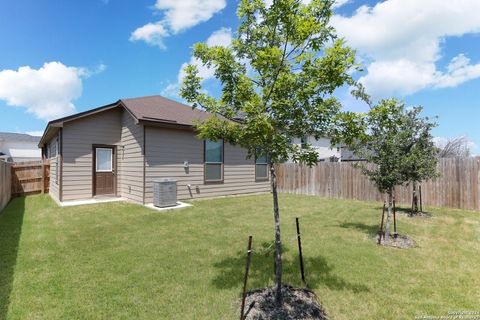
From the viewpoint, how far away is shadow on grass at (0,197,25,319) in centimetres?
320

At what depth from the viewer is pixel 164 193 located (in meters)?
9.02

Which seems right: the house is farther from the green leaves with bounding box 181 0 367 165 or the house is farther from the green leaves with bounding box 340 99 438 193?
the green leaves with bounding box 181 0 367 165

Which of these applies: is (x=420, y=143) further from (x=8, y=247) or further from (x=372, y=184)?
(x=8, y=247)

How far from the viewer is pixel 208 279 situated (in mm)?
3668

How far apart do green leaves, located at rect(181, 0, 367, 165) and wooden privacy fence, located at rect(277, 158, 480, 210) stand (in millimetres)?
5818

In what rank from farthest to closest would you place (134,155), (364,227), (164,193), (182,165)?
(182,165)
(134,155)
(164,193)
(364,227)

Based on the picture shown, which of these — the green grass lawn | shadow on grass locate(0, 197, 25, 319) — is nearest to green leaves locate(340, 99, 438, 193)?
the green grass lawn

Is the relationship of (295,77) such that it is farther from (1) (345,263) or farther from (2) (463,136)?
(2) (463,136)

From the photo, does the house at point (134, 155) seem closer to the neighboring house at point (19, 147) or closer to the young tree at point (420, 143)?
the young tree at point (420, 143)

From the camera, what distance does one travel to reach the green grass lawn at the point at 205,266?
2984mm

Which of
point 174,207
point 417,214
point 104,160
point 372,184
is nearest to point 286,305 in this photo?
point 174,207

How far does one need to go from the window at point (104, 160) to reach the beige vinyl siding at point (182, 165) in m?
2.88

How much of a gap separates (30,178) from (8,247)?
32.4 feet

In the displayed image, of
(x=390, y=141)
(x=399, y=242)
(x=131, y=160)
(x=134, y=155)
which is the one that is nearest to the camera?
(x=399, y=242)
